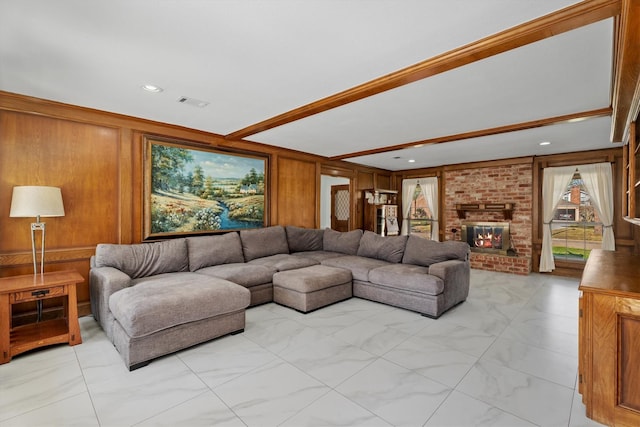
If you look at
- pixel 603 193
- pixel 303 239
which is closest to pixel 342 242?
pixel 303 239

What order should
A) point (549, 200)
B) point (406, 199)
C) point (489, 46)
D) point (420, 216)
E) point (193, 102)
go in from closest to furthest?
point (489, 46) < point (193, 102) < point (549, 200) < point (420, 216) < point (406, 199)

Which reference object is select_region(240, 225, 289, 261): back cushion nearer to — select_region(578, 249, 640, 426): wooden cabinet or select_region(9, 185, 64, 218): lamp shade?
select_region(9, 185, 64, 218): lamp shade

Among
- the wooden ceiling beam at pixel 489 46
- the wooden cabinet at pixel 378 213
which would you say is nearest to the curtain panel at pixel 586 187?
the wooden cabinet at pixel 378 213

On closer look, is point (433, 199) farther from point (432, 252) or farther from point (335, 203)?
point (432, 252)

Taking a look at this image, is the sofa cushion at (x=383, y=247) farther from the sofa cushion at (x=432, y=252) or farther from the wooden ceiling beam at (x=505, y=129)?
the wooden ceiling beam at (x=505, y=129)

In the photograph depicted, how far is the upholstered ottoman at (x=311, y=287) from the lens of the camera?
356 centimetres

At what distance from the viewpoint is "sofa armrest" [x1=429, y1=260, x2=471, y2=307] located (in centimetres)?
353

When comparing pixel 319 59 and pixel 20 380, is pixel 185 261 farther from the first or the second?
pixel 319 59

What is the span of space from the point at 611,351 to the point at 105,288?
3.80 meters

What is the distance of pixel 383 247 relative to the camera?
463 centimetres

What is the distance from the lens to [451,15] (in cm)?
172

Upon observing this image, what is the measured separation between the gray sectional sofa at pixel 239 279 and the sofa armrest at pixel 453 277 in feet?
0.04

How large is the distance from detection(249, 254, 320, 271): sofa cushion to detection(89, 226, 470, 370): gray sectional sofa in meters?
0.01

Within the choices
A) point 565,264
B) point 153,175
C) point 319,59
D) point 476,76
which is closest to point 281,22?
point 319,59
